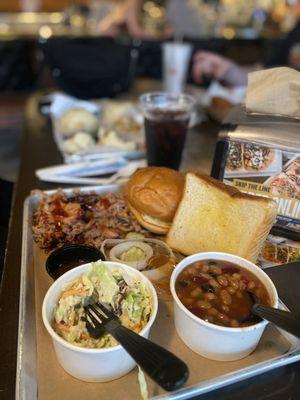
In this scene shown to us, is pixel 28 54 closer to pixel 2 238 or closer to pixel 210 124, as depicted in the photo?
pixel 210 124

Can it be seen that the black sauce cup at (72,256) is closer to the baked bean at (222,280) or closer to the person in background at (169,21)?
the baked bean at (222,280)

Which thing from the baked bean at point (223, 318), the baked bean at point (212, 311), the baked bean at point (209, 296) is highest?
the baked bean at point (209, 296)

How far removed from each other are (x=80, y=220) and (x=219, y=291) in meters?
0.50

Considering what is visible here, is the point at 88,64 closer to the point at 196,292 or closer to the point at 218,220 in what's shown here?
the point at 218,220

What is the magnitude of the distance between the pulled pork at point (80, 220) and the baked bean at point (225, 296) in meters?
0.41

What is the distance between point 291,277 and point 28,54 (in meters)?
3.12

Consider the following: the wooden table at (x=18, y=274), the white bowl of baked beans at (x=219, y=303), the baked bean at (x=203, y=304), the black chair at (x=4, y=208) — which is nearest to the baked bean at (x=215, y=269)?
the white bowl of baked beans at (x=219, y=303)

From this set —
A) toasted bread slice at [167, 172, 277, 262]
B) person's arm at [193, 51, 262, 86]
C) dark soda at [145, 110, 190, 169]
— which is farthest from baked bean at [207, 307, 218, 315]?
person's arm at [193, 51, 262, 86]

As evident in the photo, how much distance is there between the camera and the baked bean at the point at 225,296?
81 centimetres

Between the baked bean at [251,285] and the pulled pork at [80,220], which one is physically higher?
the baked bean at [251,285]

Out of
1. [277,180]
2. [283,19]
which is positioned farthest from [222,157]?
[283,19]

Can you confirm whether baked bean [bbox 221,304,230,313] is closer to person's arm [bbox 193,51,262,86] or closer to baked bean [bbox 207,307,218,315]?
baked bean [bbox 207,307,218,315]

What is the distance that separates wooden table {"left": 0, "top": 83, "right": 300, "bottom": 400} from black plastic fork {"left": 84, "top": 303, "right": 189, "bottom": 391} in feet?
0.55

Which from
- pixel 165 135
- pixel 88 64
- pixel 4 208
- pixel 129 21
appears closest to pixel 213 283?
pixel 165 135
